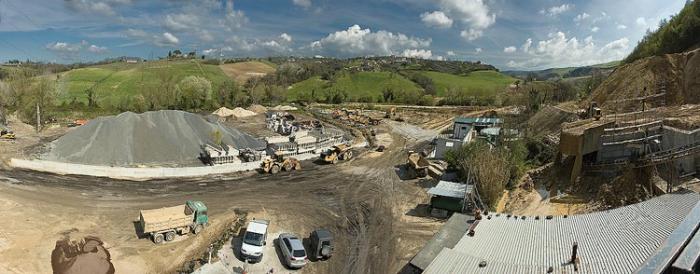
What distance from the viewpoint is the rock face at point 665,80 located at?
40.2 meters

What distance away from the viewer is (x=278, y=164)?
40.3m

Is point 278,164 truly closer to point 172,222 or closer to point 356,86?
point 172,222

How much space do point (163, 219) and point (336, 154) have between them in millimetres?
24114

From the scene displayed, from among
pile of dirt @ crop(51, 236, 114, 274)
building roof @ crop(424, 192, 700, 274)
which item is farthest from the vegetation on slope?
pile of dirt @ crop(51, 236, 114, 274)

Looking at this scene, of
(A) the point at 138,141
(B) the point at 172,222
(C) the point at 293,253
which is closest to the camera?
(C) the point at 293,253

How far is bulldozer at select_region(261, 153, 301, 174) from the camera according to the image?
3952 cm

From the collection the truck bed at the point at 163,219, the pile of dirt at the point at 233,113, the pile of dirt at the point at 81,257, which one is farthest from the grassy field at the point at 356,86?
the pile of dirt at the point at 81,257

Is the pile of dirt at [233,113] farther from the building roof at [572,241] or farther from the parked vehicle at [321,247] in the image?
the building roof at [572,241]

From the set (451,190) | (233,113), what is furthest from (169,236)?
(233,113)

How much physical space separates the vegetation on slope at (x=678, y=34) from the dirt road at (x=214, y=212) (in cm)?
3881

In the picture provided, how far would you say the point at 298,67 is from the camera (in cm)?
17050

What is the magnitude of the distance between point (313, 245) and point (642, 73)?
3929 cm

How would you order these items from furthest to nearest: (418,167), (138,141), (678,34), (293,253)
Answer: (678,34) → (138,141) → (418,167) → (293,253)

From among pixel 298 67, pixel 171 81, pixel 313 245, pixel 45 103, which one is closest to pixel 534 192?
pixel 313 245
